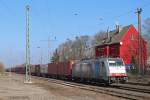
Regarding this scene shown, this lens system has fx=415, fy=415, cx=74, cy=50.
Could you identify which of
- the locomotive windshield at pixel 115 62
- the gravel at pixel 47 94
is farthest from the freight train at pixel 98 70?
the gravel at pixel 47 94

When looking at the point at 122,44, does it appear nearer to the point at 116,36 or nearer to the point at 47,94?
the point at 116,36

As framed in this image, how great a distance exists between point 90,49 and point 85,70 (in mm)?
11329

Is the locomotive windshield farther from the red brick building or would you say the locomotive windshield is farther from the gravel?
the red brick building

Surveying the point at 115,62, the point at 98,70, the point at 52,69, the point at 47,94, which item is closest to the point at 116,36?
the point at 52,69

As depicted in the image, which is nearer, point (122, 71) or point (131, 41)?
point (122, 71)

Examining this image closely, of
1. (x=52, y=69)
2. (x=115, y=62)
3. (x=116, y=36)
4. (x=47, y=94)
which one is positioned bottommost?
(x=47, y=94)

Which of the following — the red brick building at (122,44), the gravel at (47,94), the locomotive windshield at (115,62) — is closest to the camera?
the gravel at (47,94)

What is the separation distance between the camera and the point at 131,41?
332 feet

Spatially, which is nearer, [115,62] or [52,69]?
[115,62]

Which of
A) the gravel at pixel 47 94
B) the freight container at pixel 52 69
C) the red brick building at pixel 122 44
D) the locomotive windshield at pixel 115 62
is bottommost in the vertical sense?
the gravel at pixel 47 94

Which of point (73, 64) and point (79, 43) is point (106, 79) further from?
point (79, 43)

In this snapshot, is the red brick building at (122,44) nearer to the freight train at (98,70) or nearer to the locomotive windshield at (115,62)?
the freight train at (98,70)

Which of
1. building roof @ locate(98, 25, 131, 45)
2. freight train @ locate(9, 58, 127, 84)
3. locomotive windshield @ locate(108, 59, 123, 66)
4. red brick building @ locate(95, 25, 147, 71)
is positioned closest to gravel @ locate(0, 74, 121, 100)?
freight train @ locate(9, 58, 127, 84)

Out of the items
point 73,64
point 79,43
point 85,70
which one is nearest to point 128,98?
point 85,70
